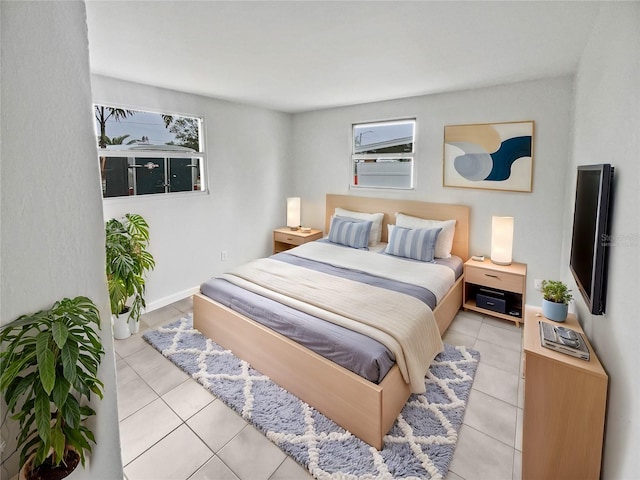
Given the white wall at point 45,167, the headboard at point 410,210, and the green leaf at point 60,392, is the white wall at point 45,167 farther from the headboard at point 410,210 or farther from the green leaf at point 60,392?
the headboard at point 410,210

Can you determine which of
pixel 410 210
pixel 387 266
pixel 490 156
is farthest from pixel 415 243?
pixel 490 156

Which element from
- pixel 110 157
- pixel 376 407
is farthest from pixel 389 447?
pixel 110 157

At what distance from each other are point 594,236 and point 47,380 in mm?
2155

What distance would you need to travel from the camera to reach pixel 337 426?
1966mm

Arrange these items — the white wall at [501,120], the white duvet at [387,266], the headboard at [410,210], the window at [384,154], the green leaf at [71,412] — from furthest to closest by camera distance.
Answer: the window at [384,154] < the headboard at [410,210] < the white wall at [501,120] < the white duvet at [387,266] < the green leaf at [71,412]

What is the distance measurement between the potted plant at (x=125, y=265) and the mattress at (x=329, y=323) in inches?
23.9

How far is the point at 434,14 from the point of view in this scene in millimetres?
1808

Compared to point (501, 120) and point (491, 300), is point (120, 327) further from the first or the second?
point (501, 120)

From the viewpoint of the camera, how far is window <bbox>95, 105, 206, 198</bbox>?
3.13 metres

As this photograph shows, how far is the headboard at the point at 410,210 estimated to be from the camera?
362cm

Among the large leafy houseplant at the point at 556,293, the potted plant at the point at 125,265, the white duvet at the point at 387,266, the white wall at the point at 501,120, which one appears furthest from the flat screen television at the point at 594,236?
the potted plant at the point at 125,265

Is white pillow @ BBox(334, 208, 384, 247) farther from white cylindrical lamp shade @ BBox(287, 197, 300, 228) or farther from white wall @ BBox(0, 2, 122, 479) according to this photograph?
white wall @ BBox(0, 2, 122, 479)

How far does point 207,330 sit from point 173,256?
123 cm

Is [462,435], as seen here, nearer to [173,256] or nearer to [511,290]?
[511,290]
